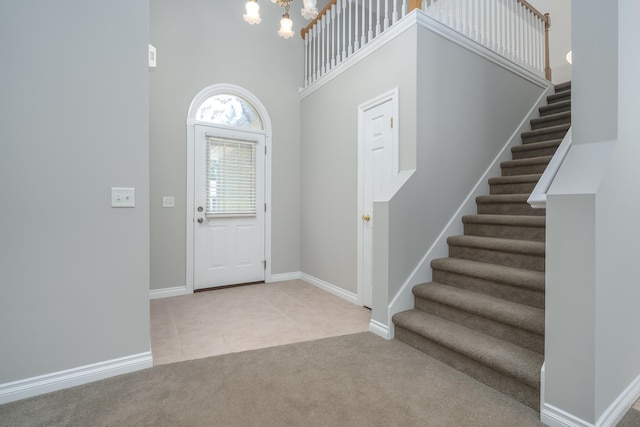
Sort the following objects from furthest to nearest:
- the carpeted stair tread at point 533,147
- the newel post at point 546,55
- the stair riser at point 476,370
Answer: the newel post at point 546,55 < the carpeted stair tread at point 533,147 < the stair riser at point 476,370

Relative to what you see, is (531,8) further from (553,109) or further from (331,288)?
(331,288)

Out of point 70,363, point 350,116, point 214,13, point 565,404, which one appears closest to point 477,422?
point 565,404

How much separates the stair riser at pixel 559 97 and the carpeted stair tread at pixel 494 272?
3.01 m

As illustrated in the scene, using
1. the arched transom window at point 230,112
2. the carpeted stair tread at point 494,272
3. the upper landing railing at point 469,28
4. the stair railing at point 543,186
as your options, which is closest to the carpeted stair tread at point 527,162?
the upper landing railing at point 469,28

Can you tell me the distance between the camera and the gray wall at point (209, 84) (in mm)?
3650

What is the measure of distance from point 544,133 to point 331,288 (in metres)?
3.07

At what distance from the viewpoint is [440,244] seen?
A: 2879 mm

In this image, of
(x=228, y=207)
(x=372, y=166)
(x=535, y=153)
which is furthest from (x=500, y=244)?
(x=228, y=207)

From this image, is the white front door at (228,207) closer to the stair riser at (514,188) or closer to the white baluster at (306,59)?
the white baluster at (306,59)

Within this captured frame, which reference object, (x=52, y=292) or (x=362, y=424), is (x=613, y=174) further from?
(x=52, y=292)

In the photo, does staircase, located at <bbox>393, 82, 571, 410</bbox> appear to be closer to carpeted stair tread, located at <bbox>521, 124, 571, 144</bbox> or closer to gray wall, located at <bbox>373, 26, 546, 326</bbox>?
gray wall, located at <bbox>373, 26, 546, 326</bbox>

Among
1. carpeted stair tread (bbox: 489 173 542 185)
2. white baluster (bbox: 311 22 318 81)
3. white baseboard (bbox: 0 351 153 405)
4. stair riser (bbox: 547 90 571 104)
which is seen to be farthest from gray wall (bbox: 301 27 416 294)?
stair riser (bbox: 547 90 571 104)

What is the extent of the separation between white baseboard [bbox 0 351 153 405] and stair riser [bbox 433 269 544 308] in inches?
90.4

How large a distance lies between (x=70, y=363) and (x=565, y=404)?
265 cm
